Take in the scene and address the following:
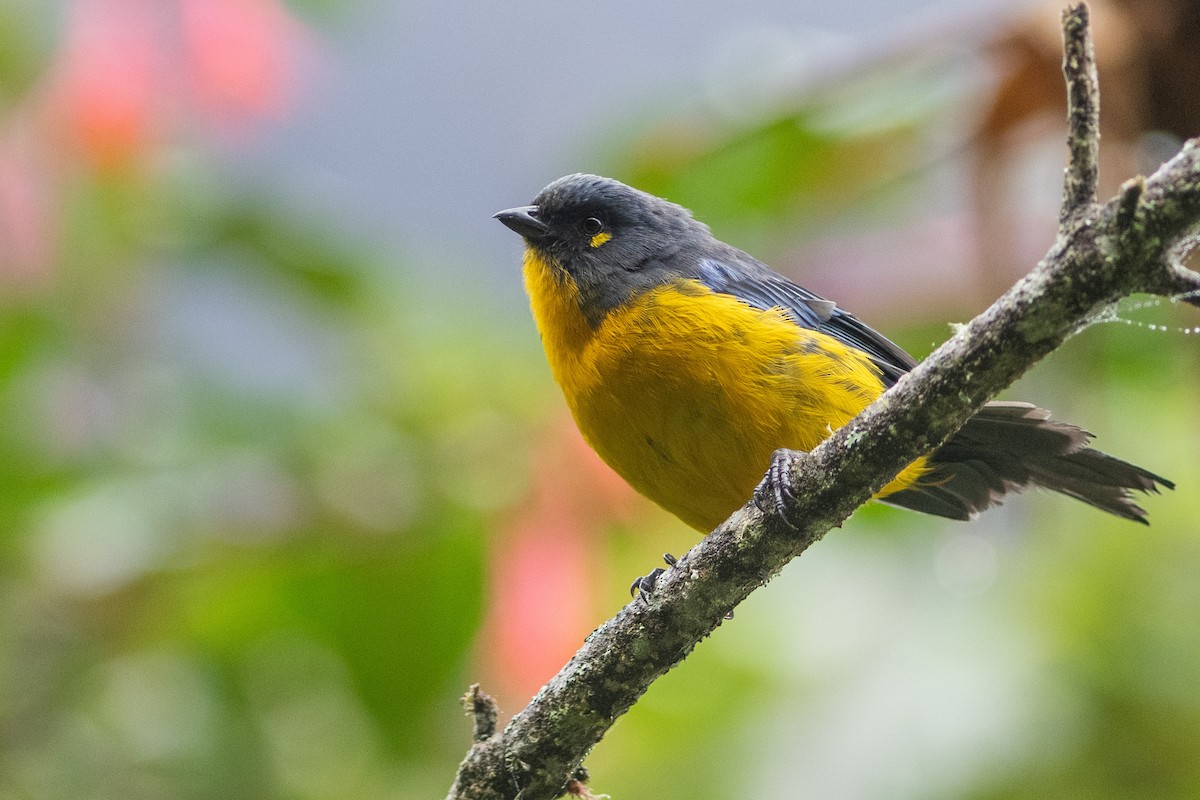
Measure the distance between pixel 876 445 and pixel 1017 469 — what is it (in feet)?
5.12

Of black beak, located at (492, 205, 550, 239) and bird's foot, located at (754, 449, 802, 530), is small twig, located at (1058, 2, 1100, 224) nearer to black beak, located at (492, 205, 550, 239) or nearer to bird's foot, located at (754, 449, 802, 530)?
bird's foot, located at (754, 449, 802, 530)

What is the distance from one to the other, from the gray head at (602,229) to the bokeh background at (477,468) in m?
0.30

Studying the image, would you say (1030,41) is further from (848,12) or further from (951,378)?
(848,12)

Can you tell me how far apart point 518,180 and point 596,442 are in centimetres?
236

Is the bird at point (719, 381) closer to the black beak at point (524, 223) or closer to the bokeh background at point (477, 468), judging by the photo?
the black beak at point (524, 223)

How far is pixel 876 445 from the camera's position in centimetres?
224

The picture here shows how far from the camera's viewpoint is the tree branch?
1940 mm

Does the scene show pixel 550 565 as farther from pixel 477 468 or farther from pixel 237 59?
pixel 237 59

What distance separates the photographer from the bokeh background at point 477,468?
4051mm

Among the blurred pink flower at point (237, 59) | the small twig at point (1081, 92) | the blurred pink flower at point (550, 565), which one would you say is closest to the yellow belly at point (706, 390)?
the blurred pink flower at point (550, 565)

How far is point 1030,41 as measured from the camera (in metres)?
3.91

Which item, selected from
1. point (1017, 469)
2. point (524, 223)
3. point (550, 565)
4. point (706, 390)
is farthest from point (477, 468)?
point (1017, 469)

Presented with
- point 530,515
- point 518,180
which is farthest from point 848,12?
point 530,515

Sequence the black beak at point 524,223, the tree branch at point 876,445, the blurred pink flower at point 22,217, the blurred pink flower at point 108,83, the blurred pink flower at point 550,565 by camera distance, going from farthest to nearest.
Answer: the blurred pink flower at point 108,83 → the blurred pink flower at point 22,217 → the black beak at point 524,223 → the blurred pink flower at point 550,565 → the tree branch at point 876,445
